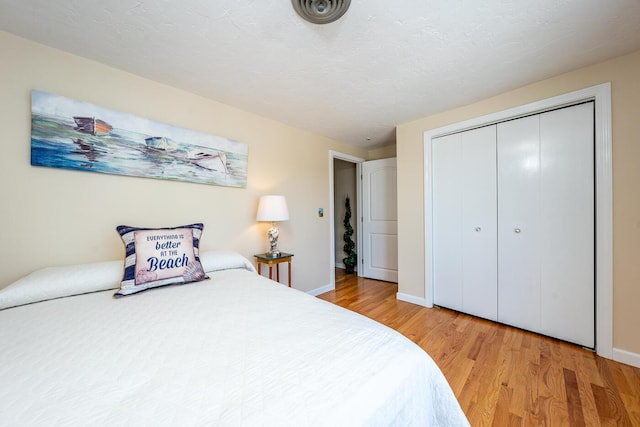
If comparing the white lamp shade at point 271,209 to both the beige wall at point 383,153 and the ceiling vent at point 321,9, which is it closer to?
the ceiling vent at point 321,9

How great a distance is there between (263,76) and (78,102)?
1297mm

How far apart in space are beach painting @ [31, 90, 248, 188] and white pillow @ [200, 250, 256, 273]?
0.73m

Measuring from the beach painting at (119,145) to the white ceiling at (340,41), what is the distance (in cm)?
40

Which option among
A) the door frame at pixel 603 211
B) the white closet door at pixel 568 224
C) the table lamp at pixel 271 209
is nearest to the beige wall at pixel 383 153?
the white closet door at pixel 568 224

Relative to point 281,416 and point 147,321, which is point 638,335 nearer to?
point 281,416

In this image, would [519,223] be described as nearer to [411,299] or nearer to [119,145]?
[411,299]

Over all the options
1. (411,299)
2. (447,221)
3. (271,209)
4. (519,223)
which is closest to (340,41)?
(271,209)

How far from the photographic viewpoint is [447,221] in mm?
2623

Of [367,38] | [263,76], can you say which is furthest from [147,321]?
[367,38]

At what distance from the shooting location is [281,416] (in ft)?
1.78

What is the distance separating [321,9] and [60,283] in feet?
6.88

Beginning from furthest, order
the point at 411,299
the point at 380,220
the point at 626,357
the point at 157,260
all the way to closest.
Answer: the point at 380,220 < the point at 411,299 < the point at 626,357 < the point at 157,260

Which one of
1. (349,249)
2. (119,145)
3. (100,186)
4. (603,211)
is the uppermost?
(119,145)

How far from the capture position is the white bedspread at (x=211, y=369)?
22.0 inches
